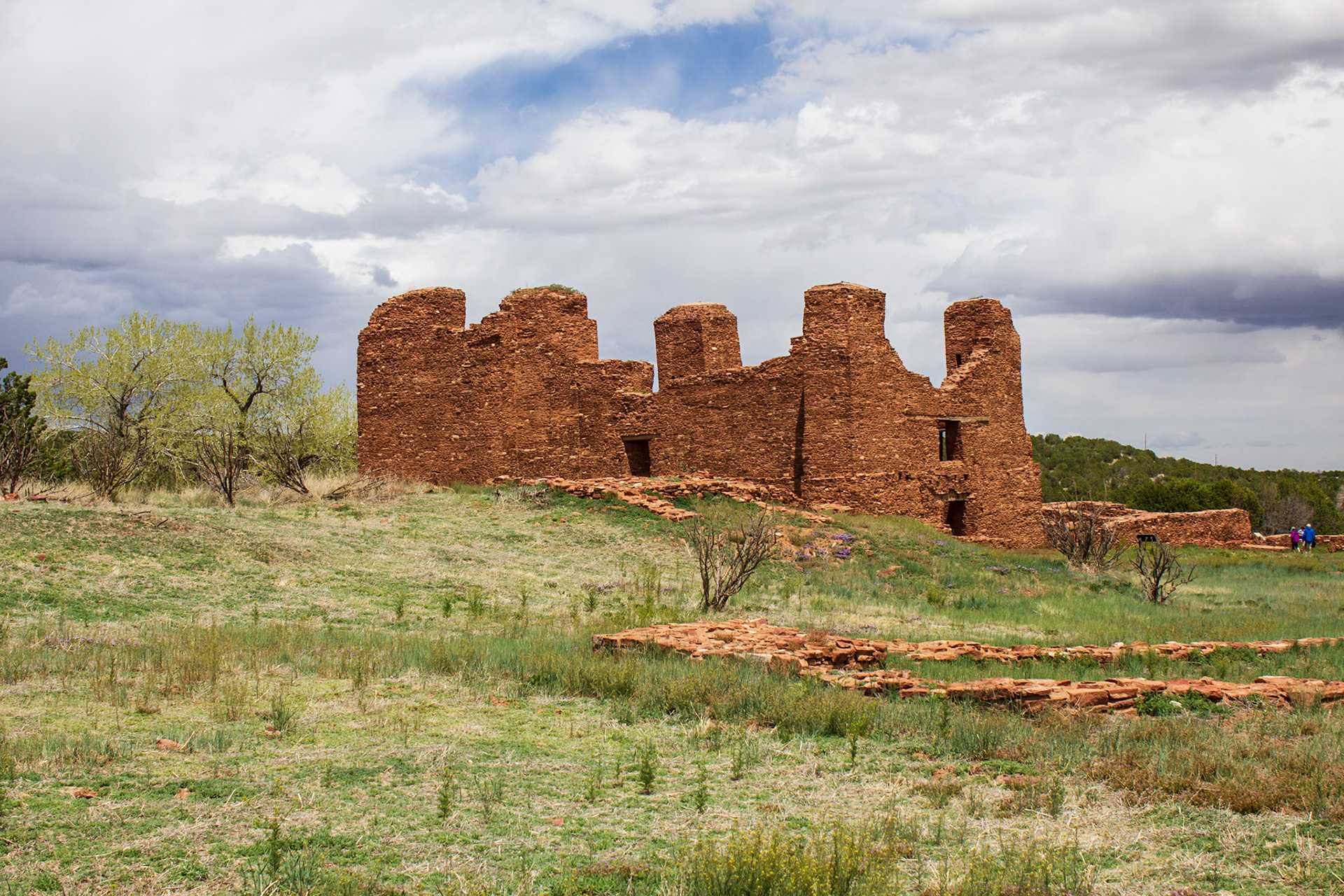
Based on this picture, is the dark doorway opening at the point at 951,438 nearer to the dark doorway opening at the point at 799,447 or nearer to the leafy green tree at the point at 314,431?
the dark doorway opening at the point at 799,447

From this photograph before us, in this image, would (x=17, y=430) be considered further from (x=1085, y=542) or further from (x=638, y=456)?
(x=1085, y=542)

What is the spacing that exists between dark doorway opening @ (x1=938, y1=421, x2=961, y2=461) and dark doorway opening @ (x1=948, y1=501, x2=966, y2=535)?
3.66 feet

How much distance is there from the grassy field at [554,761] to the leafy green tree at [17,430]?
21.7 feet

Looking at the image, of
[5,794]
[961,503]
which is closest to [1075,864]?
[5,794]

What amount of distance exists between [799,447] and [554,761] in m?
17.3

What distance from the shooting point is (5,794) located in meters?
5.45

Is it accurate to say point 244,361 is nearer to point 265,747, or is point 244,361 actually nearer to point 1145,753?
point 265,747

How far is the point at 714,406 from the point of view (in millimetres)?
24484

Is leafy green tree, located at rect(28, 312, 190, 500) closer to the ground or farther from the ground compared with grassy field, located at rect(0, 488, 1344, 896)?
farther from the ground

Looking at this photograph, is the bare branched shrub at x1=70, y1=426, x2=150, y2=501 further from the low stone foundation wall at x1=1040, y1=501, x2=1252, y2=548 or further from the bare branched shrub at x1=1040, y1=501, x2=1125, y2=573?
the low stone foundation wall at x1=1040, y1=501, x2=1252, y2=548

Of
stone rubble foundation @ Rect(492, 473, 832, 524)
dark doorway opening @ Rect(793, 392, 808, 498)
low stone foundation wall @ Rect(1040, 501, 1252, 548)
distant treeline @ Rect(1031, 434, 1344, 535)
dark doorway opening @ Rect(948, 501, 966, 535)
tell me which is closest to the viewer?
stone rubble foundation @ Rect(492, 473, 832, 524)

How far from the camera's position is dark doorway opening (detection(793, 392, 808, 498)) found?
Answer: 76.2 ft

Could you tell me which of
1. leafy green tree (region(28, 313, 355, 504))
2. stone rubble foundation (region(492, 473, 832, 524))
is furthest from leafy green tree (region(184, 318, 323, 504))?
stone rubble foundation (region(492, 473, 832, 524))

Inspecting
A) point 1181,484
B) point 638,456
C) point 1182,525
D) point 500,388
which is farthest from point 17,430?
point 1181,484
